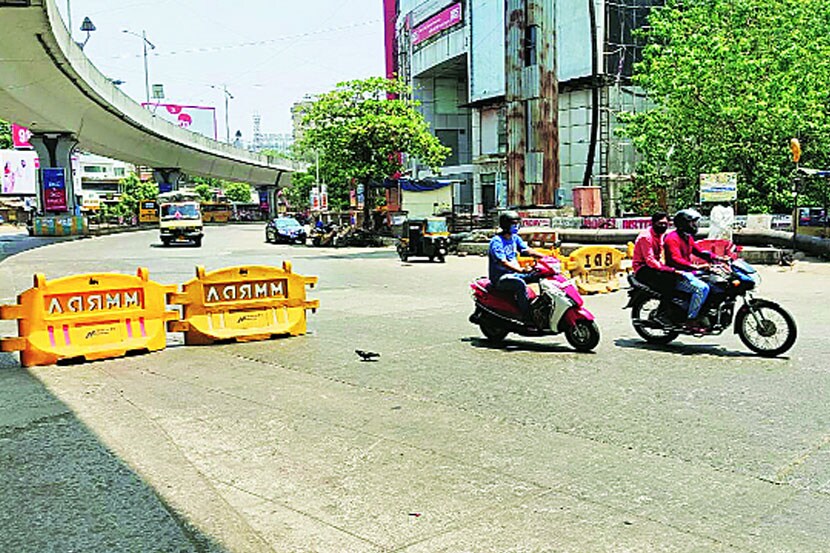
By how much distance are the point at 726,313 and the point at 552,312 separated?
191cm

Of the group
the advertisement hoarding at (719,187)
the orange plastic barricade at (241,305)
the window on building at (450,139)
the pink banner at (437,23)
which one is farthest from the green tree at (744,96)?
the window on building at (450,139)

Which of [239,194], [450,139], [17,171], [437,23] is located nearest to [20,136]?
[17,171]

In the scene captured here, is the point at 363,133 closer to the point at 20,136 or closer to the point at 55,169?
the point at 55,169

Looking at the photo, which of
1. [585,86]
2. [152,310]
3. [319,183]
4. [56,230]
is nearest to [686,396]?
[152,310]

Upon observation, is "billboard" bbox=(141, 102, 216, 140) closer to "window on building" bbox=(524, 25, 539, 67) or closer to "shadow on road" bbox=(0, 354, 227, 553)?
"window on building" bbox=(524, 25, 539, 67)

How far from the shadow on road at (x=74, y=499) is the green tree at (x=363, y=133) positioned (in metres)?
28.2

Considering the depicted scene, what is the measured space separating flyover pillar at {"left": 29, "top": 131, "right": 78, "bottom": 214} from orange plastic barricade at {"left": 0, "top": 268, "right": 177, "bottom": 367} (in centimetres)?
4364

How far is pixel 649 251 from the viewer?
9391 millimetres

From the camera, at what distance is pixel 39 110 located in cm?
3947

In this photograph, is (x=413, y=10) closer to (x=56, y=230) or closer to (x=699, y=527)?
(x=56, y=230)

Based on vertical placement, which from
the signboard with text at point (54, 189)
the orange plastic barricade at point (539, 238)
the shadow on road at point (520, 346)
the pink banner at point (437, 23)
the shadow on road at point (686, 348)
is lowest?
the shadow on road at point (686, 348)

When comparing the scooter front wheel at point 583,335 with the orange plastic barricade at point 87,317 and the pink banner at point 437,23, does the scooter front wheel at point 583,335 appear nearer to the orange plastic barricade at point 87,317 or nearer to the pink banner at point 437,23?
the orange plastic barricade at point 87,317

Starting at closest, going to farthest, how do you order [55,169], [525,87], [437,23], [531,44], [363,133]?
[525,87] < [531,44] < [363,133] < [55,169] < [437,23]

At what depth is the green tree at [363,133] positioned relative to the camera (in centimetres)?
3388
